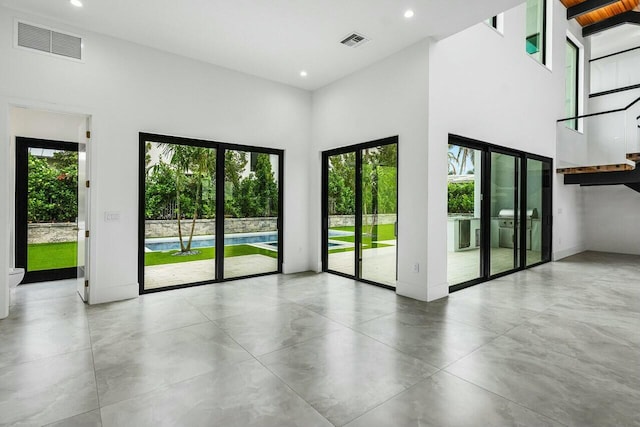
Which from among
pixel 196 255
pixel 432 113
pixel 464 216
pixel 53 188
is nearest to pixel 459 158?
pixel 464 216

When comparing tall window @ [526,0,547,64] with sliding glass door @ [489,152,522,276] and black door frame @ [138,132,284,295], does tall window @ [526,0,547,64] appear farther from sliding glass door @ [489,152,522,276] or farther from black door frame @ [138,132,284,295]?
black door frame @ [138,132,284,295]

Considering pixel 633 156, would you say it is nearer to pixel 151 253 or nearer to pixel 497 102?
pixel 497 102

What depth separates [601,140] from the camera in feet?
24.3

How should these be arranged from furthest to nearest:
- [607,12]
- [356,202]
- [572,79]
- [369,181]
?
[572,79], [607,12], [356,202], [369,181]

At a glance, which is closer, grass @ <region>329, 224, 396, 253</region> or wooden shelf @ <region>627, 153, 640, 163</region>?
grass @ <region>329, 224, 396, 253</region>

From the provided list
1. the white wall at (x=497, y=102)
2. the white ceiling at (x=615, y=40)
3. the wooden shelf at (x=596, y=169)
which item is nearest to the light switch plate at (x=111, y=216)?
the white wall at (x=497, y=102)

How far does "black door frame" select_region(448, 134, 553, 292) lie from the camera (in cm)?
554

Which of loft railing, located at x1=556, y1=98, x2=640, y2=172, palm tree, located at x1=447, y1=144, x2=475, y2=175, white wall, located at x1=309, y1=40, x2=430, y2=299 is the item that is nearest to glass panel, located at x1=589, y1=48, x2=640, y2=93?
loft railing, located at x1=556, y1=98, x2=640, y2=172

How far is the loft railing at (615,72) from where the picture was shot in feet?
29.6

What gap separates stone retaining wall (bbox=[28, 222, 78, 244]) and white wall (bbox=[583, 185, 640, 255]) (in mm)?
12354

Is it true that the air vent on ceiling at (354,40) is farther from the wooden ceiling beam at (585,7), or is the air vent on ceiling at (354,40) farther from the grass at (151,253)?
the wooden ceiling beam at (585,7)

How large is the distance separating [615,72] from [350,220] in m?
9.23

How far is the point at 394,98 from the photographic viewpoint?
16.2 feet

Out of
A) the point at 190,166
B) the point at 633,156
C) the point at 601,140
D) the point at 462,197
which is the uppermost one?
the point at 601,140
